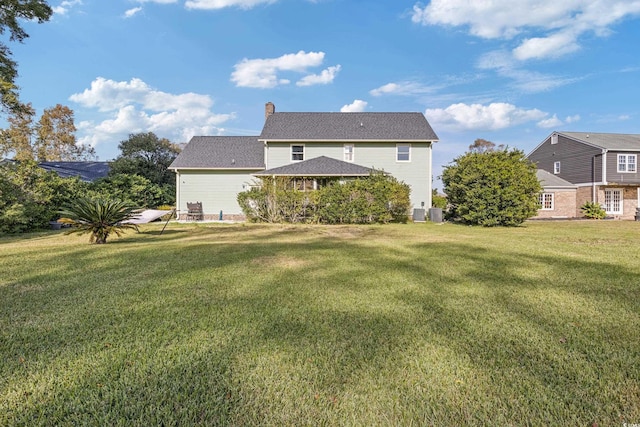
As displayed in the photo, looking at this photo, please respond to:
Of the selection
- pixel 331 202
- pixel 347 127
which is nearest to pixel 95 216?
pixel 331 202

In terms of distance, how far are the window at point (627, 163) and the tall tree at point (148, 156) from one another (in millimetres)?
38965

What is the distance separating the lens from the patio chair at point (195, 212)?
69.8ft

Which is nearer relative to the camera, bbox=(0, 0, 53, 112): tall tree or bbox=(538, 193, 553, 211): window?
bbox=(0, 0, 53, 112): tall tree

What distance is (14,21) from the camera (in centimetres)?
1625

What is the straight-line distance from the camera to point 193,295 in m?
4.32

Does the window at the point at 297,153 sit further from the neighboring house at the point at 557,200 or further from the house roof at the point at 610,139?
the house roof at the point at 610,139

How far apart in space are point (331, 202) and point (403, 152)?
852 cm

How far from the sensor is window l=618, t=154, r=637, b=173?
84.8ft

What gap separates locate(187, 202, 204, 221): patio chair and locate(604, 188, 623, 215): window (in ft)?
104

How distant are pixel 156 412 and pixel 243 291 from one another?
258 cm

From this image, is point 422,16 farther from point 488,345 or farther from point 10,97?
point 10,97

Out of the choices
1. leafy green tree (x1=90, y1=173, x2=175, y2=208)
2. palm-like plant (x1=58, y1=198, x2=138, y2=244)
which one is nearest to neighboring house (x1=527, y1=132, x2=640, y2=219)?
palm-like plant (x1=58, y1=198, x2=138, y2=244)

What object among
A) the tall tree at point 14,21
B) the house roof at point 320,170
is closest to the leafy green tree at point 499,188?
the house roof at point 320,170

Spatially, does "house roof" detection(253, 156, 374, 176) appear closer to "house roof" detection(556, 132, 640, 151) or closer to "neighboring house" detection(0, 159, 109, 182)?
"neighboring house" detection(0, 159, 109, 182)
